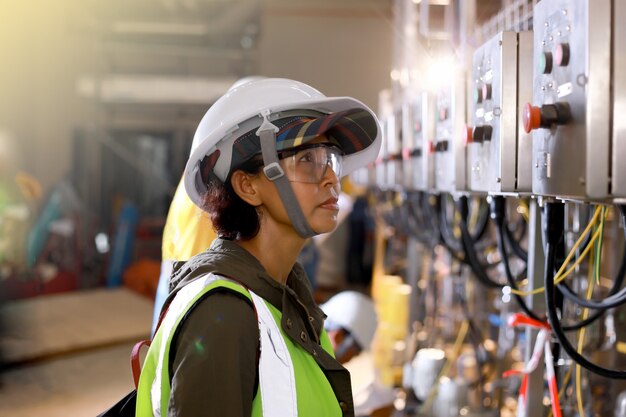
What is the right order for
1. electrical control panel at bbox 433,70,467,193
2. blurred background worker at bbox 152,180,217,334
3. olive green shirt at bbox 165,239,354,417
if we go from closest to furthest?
olive green shirt at bbox 165,239,354,417, blurred background worker at bbox 152,180,217,334, electrical control panel at bbox 433,70,467,193

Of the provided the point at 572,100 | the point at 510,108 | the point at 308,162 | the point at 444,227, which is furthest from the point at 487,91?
the point at 444,227

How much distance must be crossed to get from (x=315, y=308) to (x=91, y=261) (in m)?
6.64

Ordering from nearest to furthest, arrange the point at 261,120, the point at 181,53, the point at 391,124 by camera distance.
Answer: the point at 261,120
the point at 391,124
the point at 181,53

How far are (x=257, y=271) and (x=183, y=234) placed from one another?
89 cm

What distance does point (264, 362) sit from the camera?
3.46 feet

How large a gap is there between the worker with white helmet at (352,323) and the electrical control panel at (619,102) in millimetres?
1601

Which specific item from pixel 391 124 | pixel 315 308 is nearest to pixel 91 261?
pixel 391 124

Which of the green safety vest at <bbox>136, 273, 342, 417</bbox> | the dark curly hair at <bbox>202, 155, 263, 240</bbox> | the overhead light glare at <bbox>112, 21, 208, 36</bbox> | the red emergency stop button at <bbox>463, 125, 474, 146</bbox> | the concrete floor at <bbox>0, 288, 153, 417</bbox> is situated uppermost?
the overhead light glare at <bbox>112, 21, 208, 36</bbox>

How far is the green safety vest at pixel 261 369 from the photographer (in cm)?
103

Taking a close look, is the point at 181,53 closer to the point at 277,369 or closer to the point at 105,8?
the point at 105,8

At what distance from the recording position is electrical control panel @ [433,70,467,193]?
208 cm

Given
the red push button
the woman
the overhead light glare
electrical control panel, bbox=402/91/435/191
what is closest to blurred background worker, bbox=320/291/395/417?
electrical control panel, bbox=402/91/435/191

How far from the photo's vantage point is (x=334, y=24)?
8.78m

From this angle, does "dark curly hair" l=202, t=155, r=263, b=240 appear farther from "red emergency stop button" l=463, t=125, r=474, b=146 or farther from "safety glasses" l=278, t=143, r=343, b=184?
"red emergency stop button" l=463, t=125, r=474, b=146
